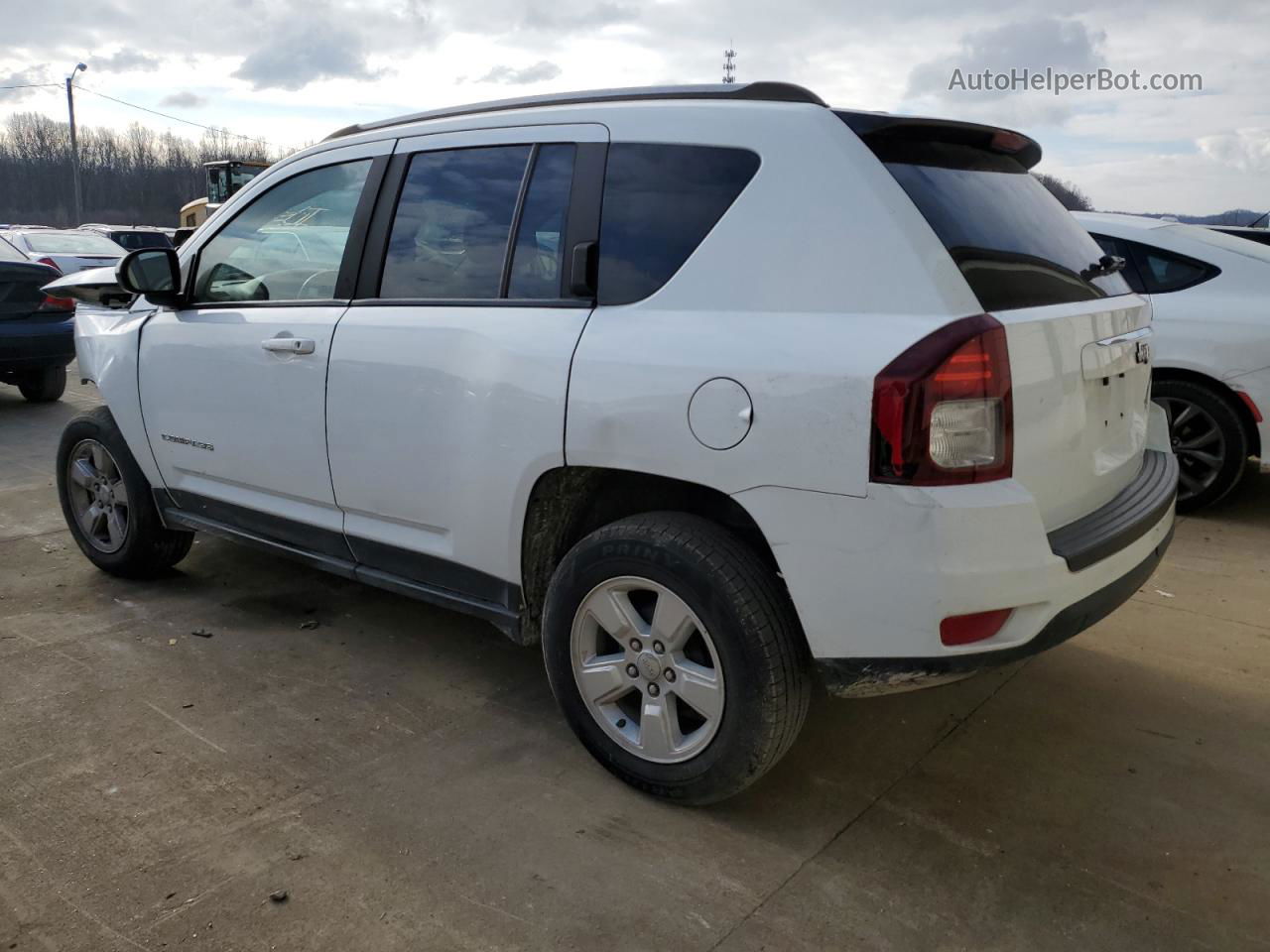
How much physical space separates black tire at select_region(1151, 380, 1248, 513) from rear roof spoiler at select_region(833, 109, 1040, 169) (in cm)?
319

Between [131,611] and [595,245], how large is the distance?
2.71 metres

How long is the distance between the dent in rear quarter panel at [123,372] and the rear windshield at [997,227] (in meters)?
3.17

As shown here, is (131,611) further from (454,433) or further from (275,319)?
(454,433)

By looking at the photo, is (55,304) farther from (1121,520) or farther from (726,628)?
(1121,520)

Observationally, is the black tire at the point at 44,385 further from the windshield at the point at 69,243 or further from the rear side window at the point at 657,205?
the rear side window at the point at 657,205

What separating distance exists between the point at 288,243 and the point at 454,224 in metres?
0.91

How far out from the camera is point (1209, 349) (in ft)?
18.5

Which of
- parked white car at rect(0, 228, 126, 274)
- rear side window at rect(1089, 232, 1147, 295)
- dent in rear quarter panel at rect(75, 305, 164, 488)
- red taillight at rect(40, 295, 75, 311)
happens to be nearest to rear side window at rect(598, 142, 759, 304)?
dent in rear quarter panel at rect(75, 305, 164, 488)

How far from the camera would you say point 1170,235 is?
6000mm

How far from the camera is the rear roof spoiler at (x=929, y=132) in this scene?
8.54 feet

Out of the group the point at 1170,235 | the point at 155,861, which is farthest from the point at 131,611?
the point at 1170,235

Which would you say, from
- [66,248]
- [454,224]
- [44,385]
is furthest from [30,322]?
[454,224]

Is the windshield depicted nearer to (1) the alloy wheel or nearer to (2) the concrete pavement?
(2) the concrete pavement

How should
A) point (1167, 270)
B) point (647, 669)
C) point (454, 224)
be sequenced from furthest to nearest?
point (1167, 270)
point (454, 224)
point (647, 669)
